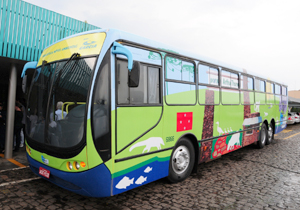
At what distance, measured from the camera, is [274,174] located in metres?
6.02

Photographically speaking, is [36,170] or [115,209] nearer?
[115,209]

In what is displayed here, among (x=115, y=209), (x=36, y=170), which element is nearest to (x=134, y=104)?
(x=115, y=209)

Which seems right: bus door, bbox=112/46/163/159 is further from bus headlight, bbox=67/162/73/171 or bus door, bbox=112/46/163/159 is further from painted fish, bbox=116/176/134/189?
bus headlight, bbox=67/162/73/171

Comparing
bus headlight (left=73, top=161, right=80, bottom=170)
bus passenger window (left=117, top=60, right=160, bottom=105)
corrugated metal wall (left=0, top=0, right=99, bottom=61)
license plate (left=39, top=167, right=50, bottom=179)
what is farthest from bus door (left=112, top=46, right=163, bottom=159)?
corrugated metal wall (left=0, top=0, right=99, bottom=61)

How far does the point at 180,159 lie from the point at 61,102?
9.09ft

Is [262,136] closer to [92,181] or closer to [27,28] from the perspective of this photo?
[92,181]

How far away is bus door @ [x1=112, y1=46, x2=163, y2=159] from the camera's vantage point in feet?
12.2

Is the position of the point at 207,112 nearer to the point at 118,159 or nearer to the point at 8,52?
the point at 118,159

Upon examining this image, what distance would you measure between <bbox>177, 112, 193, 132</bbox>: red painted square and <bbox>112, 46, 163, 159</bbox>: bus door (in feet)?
2.02

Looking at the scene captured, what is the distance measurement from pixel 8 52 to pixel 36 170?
166 inches

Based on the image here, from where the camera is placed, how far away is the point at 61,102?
3.90 m

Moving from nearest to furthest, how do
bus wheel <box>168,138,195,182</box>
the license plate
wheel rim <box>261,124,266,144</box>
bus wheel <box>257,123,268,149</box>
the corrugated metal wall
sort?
the license plate < bus wheel <box>168,138,195,182</box> < the corrugated metal wall < bus wheel <box>257,123,268,149</box> < wheel rim <box>261,124,266,144</box>

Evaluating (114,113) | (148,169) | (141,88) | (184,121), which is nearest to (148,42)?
(141,88)

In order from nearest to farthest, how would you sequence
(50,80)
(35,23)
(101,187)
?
(101,187) → (50,80) → (35,23)
